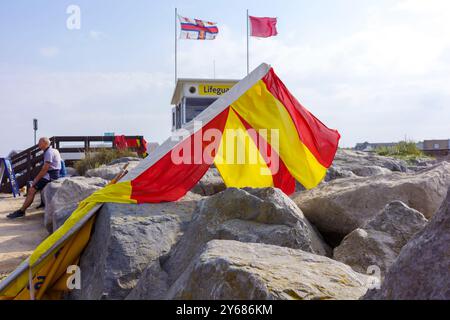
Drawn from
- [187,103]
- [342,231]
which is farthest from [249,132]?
[187,103]

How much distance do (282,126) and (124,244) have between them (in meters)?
3.02

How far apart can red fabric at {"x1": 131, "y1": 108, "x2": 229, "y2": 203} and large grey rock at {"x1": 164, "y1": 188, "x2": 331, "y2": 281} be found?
104 centimetres

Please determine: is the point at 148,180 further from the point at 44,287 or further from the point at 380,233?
the point at 380,233

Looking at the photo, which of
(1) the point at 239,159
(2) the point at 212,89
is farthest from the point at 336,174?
(2) the point at 212,89

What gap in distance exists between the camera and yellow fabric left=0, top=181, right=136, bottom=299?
3.94 meters

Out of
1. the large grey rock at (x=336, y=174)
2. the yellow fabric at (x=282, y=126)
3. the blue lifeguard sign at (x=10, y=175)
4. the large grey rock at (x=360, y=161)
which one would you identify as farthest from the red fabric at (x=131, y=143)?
the yellow fabric at (x=282, y=126)

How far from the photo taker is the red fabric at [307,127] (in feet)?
20.8

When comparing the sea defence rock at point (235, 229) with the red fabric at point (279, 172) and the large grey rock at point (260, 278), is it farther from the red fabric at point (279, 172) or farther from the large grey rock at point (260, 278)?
the red fabric at point (279, 172)

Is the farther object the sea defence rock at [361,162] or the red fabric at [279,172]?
→ the sea defence rock at [361,162]

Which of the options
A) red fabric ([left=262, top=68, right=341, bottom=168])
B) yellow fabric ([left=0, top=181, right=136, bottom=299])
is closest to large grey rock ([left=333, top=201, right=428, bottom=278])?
yellow fabric ([left=0, top=181, right=136, bottom=299])

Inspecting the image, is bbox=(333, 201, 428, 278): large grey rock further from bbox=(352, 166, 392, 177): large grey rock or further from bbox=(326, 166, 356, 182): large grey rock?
bbox=(352, 166, 392, 177): large grey rock

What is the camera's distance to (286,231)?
348 cm

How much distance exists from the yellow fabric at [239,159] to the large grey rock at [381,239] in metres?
2.41

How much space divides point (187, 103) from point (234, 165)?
34.3ft
